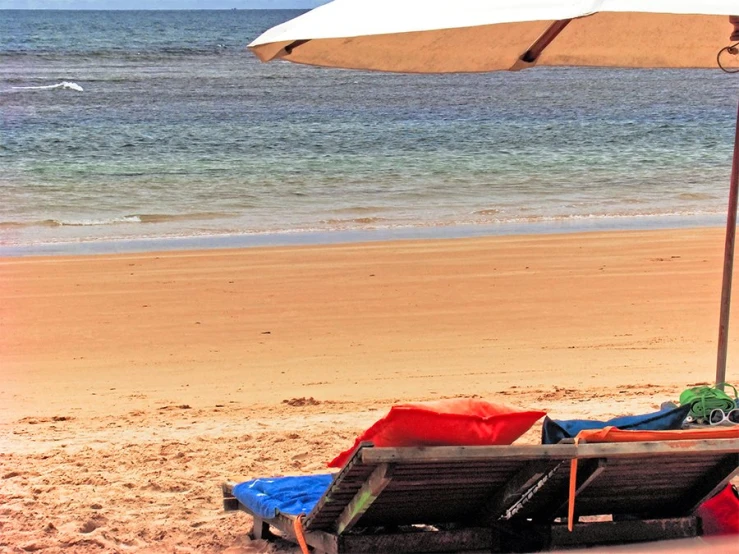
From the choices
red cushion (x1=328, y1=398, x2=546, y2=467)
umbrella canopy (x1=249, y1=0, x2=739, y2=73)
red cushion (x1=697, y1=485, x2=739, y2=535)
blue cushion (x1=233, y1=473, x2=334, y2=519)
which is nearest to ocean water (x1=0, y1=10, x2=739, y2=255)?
umbrella canopy (x1=249, y1=0, x2=739, y2=73)

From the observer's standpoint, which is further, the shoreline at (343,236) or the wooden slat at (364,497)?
the shoreline at (343,236)

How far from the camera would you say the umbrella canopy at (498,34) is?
128 inches

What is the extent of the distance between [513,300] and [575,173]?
36.3 feet

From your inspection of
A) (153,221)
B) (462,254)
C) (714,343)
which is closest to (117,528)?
(714,343)

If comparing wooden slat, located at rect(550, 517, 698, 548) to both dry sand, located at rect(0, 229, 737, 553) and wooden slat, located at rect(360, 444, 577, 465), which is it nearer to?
wooden slat, located at rect(360, 444, 577, 465)

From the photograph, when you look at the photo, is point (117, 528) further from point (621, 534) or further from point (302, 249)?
point (302, 249)

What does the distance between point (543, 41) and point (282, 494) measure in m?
2.17

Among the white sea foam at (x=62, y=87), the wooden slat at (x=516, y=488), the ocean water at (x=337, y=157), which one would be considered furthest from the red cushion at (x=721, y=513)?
the white sea foam at (x=62, y=87)

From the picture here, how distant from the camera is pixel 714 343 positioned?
804cm

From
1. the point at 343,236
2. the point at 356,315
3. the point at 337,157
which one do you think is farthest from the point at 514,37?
the point at 337,157

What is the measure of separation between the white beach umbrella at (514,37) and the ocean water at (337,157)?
824cm

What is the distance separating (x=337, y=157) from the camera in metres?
22.0

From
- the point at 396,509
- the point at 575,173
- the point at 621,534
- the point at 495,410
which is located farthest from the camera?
the point at 575,173

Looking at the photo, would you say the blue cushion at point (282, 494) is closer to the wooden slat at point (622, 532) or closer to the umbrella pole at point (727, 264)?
the wooden slat at point (622, 532)
